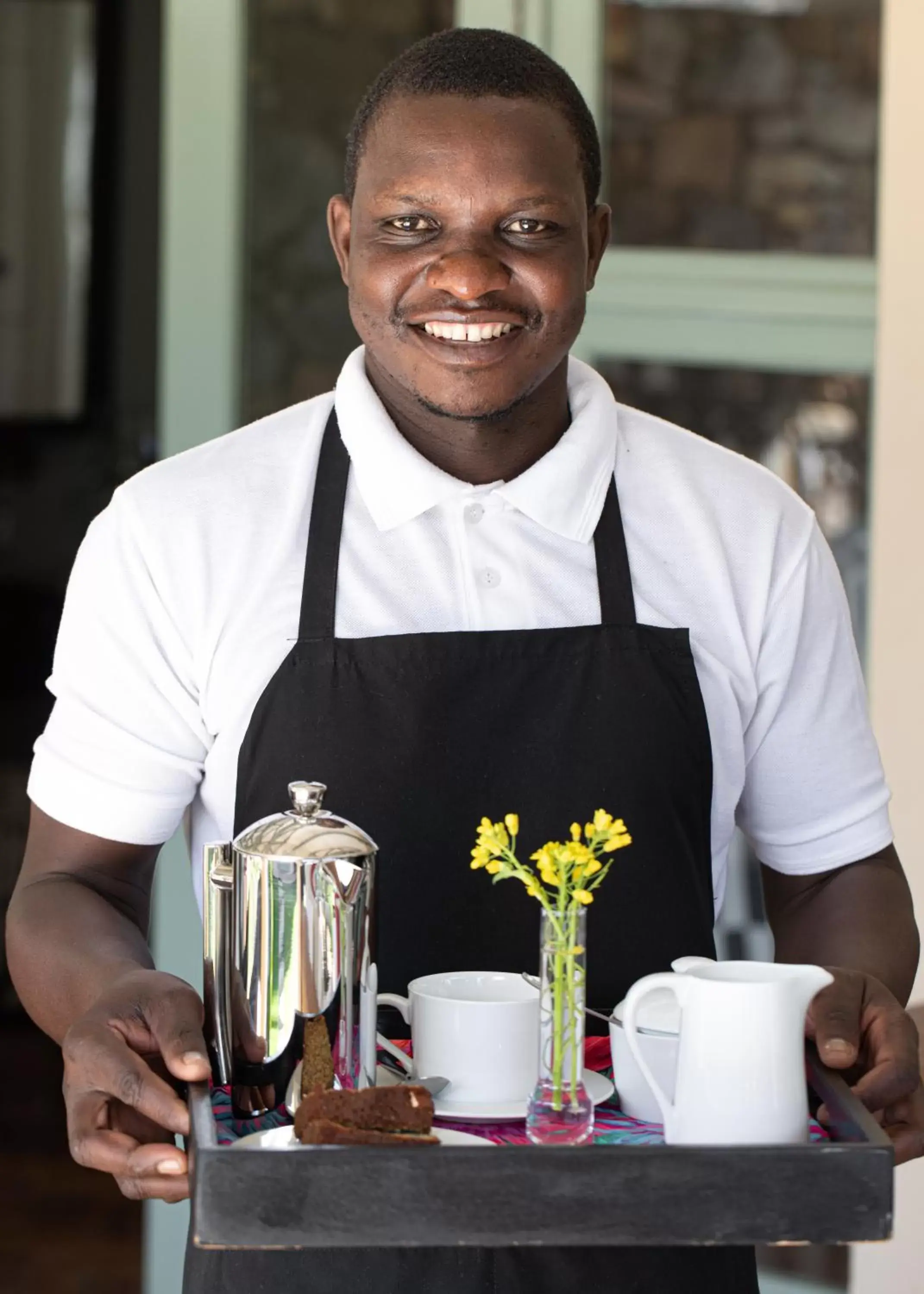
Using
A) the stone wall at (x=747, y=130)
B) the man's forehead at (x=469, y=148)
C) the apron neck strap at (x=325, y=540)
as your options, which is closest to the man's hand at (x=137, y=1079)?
the apron neck strap at (x=325, y=540)

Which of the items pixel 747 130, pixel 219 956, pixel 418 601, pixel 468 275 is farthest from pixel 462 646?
pixel 747 130

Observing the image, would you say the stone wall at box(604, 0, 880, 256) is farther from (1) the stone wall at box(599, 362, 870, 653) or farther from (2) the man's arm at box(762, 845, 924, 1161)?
(2) the man's arm at box(762, 845, 924, 1161)

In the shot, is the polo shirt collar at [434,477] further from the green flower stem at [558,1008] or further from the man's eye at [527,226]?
the green flower stem at [558,1008]

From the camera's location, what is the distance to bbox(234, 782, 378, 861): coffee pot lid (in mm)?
1252

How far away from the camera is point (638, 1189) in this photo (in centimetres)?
113

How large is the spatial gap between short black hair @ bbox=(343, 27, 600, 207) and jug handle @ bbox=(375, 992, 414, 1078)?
72 centimetres

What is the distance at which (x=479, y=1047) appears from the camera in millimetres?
1271

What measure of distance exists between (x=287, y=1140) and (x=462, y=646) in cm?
56

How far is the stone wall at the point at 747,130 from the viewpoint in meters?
2.99

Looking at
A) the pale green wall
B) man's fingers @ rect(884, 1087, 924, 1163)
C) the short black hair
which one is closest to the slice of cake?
man's fingers @ rect(884, 1087, 924, 1163)

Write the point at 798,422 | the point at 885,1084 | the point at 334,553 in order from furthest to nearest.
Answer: the point at 798,422
the point at 334,553
the point at 885,1084

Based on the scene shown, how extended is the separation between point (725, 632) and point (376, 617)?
0.31m

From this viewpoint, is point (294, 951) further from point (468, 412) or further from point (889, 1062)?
point (468, 412)

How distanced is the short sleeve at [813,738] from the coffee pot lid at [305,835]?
20.5 inches
